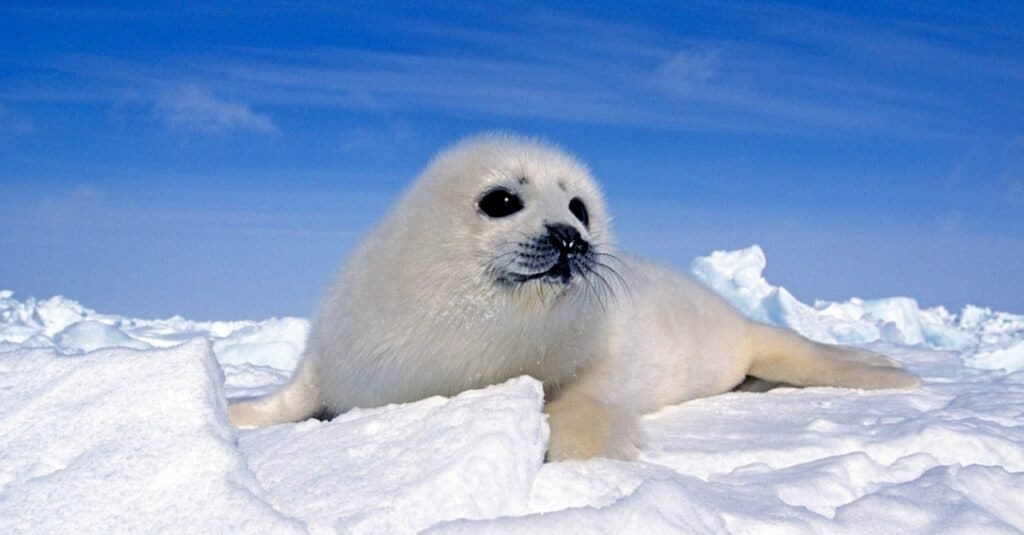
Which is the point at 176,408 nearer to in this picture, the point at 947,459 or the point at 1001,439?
the point at 947,459

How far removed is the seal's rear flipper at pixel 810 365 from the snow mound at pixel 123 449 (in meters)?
3.06

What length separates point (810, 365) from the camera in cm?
457

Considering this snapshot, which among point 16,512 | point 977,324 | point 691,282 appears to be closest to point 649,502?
point 16,512

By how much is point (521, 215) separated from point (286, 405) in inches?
50.1

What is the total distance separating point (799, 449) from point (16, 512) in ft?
7.18

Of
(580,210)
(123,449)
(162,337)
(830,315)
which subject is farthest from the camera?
(830,315)

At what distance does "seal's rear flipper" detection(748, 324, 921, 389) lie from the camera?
4.48 metres

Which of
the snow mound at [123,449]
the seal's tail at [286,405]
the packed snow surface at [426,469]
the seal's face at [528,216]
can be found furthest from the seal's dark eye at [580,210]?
the snow mound at [123,449]

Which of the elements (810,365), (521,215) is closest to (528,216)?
(521,215)

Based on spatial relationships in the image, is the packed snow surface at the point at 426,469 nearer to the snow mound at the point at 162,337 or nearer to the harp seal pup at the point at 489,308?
the harp seal pup at the point at 489,308

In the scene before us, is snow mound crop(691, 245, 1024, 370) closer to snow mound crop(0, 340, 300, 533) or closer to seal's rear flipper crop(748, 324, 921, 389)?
seal's rear flipper crop(748, 324, 921, 389)

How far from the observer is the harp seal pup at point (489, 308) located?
2857 millimetres

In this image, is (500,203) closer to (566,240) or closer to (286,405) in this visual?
(566,240)

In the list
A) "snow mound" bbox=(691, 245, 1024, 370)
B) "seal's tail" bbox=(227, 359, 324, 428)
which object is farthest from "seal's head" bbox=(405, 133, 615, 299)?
"snow mound" bbox=(691, 245, 1024, 370)
